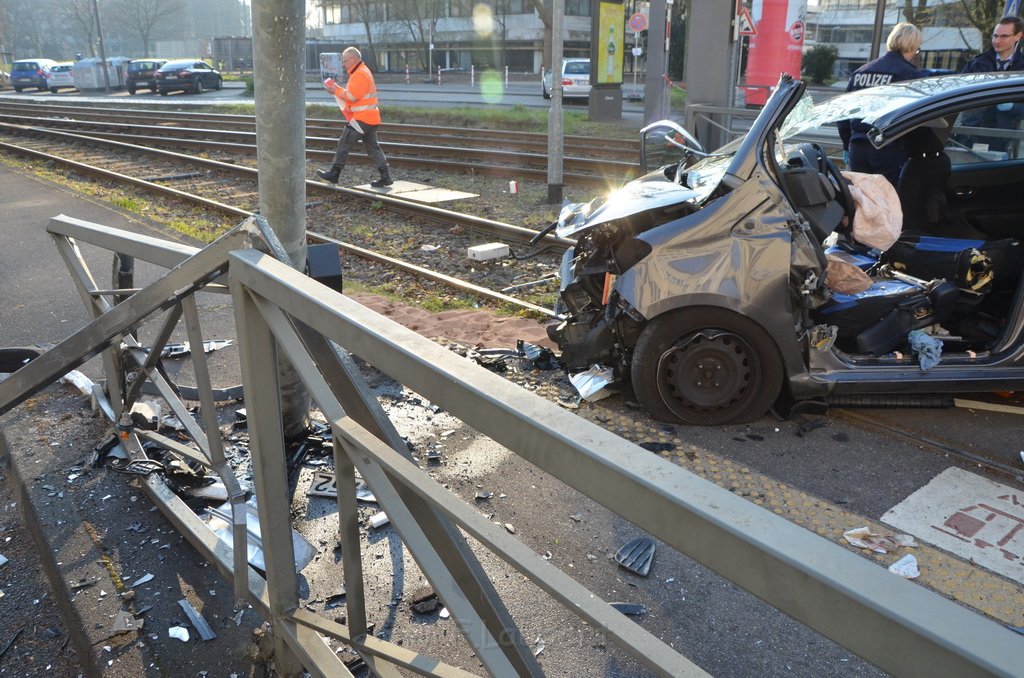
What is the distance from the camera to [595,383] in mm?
5176

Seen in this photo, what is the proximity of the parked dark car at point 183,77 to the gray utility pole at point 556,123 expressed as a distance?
109 feet

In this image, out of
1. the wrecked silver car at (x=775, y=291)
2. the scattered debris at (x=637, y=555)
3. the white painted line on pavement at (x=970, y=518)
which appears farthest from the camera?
the wrecked silver car at (x=775, y=291)

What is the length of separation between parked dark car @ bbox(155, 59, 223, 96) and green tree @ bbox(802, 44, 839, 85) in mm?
29108

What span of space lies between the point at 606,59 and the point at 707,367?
783 inches

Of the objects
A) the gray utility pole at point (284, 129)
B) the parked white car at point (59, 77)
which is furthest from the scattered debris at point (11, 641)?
the parked white car at point (59, 77)

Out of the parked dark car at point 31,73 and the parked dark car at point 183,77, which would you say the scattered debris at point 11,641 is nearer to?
the parked dark car at point 183,77

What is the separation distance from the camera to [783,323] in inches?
185

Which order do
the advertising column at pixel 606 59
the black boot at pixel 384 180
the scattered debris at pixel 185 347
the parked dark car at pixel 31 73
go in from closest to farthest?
the scattered debris at pixel 185 347, the black boot at pixel 384 180, the advertising column at pixel 606 59, the parked dark car at pixel 31 73

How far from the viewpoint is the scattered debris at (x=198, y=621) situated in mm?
2912

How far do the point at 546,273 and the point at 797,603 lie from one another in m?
7.61

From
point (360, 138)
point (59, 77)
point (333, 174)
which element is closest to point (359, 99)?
point (360, 138)

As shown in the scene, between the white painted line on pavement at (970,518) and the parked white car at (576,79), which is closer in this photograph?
the white painted line on pavement at (970,518)

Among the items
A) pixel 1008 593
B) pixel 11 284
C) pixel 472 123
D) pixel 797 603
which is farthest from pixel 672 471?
pixel 472 123

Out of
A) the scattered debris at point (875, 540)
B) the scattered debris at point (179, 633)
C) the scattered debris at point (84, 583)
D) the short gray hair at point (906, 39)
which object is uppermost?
the short gray hair at point (906, 39)
